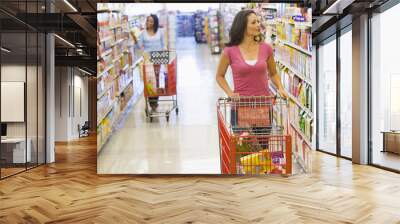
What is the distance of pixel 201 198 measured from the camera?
477cm

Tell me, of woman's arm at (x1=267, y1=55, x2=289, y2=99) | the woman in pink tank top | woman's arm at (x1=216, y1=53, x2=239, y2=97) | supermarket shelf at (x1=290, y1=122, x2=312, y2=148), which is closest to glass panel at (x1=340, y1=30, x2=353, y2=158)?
supermarket shelf at (x1=290, y1=122, x2=312, y2=148)

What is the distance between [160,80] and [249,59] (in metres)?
1.38

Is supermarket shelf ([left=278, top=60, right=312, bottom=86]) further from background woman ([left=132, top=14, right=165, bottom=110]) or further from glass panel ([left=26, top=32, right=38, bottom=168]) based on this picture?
glass panel ([left=26, top=32, right=38, bottom=168])

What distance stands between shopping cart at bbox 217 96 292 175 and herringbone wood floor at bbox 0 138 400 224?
21 centimetres

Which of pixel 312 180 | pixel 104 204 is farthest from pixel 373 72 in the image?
pixel 104 204

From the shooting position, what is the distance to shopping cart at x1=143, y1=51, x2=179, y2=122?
20.5ft

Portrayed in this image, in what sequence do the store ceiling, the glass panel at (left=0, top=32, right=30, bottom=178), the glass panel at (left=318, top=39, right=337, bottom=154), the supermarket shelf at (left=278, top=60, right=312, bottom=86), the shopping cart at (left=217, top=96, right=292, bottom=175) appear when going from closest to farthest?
1. the shopping cart at (left=217, top=96, right=292, bottom=175)
2. the supermarket shelf at (left=278, top=60, right=312, bottom=86)
3. the glass panel at (left=0, top=32, right=30, bottom=178)
4. the store ceiling
5. the glass panel at (left=318, top=39, right=337, bottom=154)

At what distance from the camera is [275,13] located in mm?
6234

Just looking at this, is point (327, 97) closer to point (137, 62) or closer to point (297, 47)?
point (297, 47)

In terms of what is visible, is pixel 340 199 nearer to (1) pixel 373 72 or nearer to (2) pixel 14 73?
(1) pixel 373 72

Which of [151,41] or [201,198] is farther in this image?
[151,41]

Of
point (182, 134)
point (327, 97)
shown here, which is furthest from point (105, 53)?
point (327, 97)

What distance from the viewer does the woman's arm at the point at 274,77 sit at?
20.3 feet

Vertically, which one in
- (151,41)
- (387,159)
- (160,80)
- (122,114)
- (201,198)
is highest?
(151,41)
